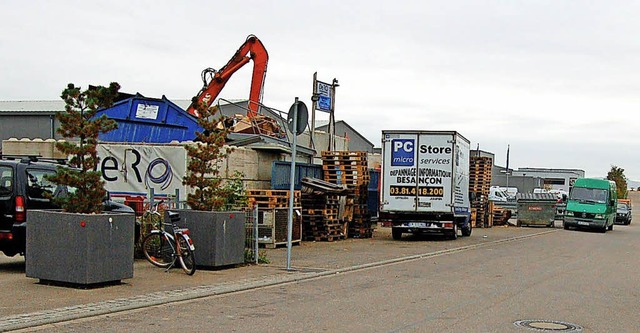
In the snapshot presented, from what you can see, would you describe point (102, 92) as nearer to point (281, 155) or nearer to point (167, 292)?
point (167, 292)

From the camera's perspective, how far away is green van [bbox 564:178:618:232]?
1534 inches

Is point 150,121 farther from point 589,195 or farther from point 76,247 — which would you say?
point 589,195

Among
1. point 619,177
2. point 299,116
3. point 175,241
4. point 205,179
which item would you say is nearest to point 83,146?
point 175,241

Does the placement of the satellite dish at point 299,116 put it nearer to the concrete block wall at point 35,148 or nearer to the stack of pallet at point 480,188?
the concrete block wall at point 35,148

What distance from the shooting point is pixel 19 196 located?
42.6ft

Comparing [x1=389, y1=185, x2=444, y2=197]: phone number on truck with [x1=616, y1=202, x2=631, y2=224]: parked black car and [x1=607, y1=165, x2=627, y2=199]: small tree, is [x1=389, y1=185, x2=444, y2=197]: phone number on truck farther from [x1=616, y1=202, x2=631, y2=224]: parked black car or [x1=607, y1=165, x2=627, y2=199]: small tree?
[x1=607, y1=165, x2=627, y2=199]: small tree

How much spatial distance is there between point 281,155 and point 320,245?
459 centimetres

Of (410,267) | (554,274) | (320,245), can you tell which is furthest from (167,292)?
(320,245)

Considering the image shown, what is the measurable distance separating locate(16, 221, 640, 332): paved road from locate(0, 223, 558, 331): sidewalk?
1.01 ft

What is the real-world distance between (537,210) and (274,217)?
26.2 meters

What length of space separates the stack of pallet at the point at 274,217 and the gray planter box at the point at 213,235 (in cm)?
407

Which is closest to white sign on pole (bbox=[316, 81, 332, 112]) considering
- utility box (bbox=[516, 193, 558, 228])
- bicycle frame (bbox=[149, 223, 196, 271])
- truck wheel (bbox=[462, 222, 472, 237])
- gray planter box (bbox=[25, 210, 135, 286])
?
truck wheel (bbox=[462, 222, 472, 237])

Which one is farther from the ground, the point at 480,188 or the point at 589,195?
the point at 480,188

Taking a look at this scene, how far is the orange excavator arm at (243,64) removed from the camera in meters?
31.3
